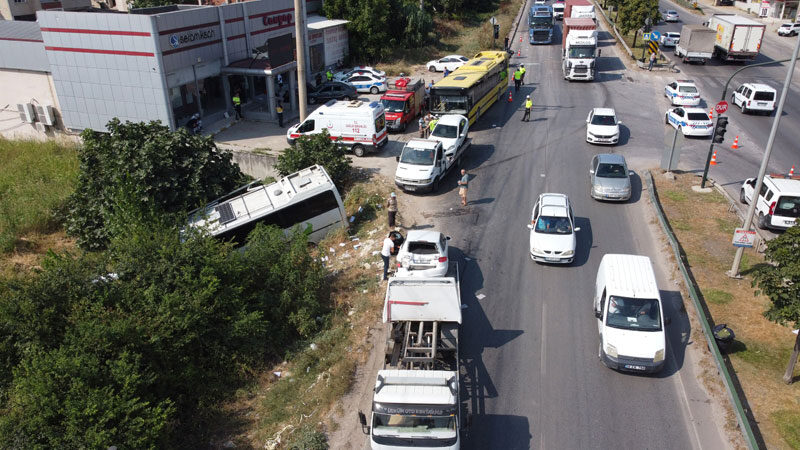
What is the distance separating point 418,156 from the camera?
77.9ft

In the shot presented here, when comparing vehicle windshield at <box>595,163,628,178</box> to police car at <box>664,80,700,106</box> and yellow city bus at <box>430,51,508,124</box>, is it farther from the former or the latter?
police car at <box>664,80,700,106</box>

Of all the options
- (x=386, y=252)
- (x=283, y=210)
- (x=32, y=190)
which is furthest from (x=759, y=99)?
(x=32, y=190)

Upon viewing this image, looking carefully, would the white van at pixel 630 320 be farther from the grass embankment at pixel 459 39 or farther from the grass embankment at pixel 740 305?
the grass embankment at pixel 459 39

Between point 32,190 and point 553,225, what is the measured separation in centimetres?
2240

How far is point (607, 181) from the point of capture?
74.2 ft

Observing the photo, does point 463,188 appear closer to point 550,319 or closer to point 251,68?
point 550,319

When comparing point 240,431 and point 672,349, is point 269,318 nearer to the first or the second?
point 240,431

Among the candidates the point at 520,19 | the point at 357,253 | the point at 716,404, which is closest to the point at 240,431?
the point at 357,253

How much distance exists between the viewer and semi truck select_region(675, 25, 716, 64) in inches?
1719

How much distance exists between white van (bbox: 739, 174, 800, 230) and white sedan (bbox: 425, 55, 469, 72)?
1064 inches

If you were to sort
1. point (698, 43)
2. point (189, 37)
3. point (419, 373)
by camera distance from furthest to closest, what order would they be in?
point (698, 43), point (189, 37), point (419, 373)

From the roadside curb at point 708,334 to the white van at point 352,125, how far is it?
12.9 m

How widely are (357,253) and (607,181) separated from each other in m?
10.4

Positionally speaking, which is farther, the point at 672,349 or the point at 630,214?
the point at 630,214
